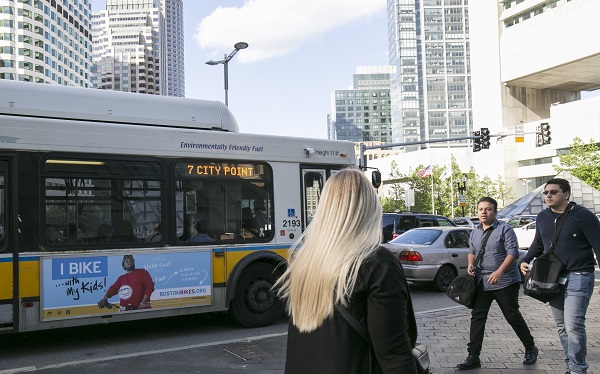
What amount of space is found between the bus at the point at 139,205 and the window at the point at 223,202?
0.02 metres

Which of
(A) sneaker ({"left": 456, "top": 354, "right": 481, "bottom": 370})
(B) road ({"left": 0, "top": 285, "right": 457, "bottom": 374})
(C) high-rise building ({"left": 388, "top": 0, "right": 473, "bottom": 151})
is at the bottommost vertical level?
(B) road ({"left": 0, "top": 285, "right": 457, "bottom": 374})

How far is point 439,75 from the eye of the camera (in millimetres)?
157125

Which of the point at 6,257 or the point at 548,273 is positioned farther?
the point at 6,257

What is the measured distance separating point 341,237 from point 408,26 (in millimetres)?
171651

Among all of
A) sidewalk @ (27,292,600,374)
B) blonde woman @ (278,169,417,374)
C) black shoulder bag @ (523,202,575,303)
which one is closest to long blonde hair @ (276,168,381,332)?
blonde woman @ (278,169,417,374)

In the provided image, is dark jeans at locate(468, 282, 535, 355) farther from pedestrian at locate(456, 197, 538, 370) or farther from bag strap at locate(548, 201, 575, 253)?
bag strap at locate(548, 201, 575, 253)

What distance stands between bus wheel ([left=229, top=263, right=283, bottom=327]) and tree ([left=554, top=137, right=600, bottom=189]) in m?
45.2

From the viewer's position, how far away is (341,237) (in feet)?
7.52

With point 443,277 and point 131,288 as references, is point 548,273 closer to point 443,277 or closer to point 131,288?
point 131,288

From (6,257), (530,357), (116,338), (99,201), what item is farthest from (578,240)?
(6,257)

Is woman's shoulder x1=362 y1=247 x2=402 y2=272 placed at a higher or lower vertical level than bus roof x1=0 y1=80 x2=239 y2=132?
lower

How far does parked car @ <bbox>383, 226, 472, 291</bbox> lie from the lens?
1230 cm

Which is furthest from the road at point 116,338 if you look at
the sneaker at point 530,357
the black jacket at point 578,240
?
the black jacket at point 578,240

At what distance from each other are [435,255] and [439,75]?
152 m
